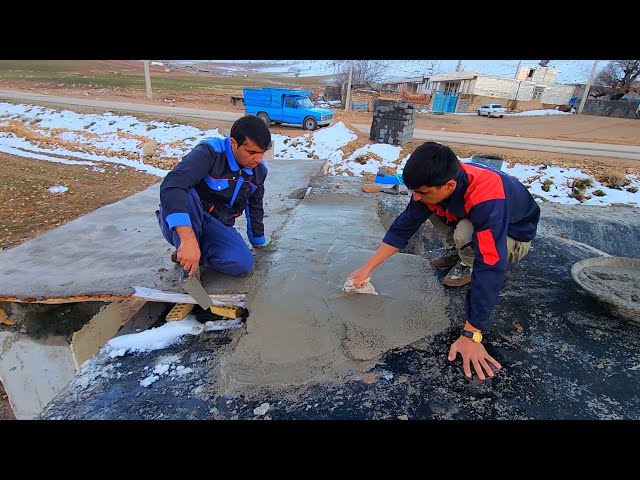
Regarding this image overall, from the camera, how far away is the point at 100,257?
2951 mm

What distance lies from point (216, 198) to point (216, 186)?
119mm

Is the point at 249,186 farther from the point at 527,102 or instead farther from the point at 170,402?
the point at 527,102

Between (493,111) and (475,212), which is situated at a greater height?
(475,212)

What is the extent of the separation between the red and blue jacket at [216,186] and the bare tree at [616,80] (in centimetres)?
3534

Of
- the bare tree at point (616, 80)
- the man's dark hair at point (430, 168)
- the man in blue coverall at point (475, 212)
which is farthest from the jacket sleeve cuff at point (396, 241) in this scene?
the bare tree at point (616, 80)

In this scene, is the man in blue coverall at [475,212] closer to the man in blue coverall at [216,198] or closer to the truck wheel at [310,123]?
the man in blue coverall at [216,198]

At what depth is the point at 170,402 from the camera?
160cm

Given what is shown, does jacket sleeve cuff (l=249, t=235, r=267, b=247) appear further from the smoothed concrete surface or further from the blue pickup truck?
the blue pickup truck

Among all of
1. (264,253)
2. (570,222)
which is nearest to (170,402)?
(264,253)

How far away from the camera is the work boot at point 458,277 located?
7.82 feet

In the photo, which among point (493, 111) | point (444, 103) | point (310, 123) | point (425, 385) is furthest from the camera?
point (444, 103)

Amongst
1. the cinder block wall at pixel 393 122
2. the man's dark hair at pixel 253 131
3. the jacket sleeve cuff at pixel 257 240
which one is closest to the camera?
the man's dark hair at pixel 253 131

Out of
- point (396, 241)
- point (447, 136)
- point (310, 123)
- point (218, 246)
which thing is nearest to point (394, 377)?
point (396, 241)

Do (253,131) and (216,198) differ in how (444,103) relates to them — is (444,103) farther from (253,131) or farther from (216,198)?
(253,131)
